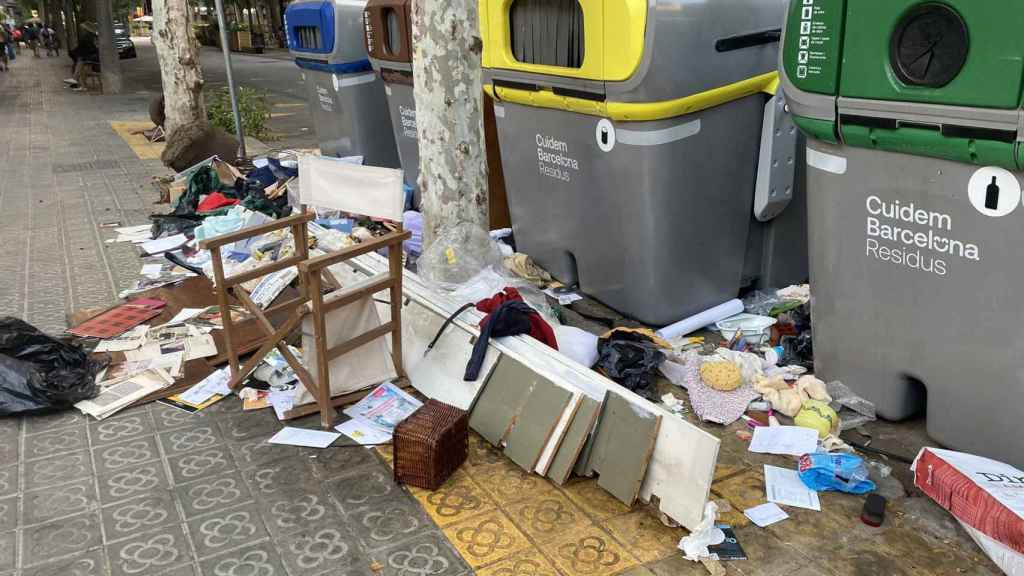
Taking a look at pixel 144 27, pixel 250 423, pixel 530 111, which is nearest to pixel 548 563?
pixel 250 423

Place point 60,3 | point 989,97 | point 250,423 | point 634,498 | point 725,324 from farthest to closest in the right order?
point 60,3 → point 725,324 → point 250,423 → point 634,498 → point 989,97

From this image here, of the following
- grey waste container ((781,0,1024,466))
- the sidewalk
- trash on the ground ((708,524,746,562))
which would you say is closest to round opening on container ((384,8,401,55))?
the sidewalk

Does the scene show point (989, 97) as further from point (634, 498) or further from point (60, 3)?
point (60, 3)

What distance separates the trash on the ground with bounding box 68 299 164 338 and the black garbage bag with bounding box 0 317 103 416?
0.42m

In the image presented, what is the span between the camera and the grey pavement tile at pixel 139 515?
270 cm

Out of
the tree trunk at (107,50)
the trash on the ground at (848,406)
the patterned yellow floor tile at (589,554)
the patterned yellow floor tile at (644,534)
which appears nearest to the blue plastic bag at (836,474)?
the trash on the ground at (848,406)

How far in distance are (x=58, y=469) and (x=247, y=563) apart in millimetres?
1085

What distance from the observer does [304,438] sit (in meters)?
3.25

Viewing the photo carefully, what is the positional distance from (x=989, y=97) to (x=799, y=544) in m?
1.52

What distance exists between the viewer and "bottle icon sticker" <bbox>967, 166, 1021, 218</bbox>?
2549mm

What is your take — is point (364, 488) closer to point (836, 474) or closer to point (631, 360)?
point (631, 360)

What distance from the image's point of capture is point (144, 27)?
5288 cm

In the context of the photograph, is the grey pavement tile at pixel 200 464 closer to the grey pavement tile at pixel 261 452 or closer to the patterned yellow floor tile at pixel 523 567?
the grey pavement tile at pixel 261 452

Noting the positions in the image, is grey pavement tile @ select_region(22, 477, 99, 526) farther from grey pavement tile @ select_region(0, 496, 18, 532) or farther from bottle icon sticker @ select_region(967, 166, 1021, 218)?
bottle icon sticker @ select_region(967, 166, 1021, 218)
